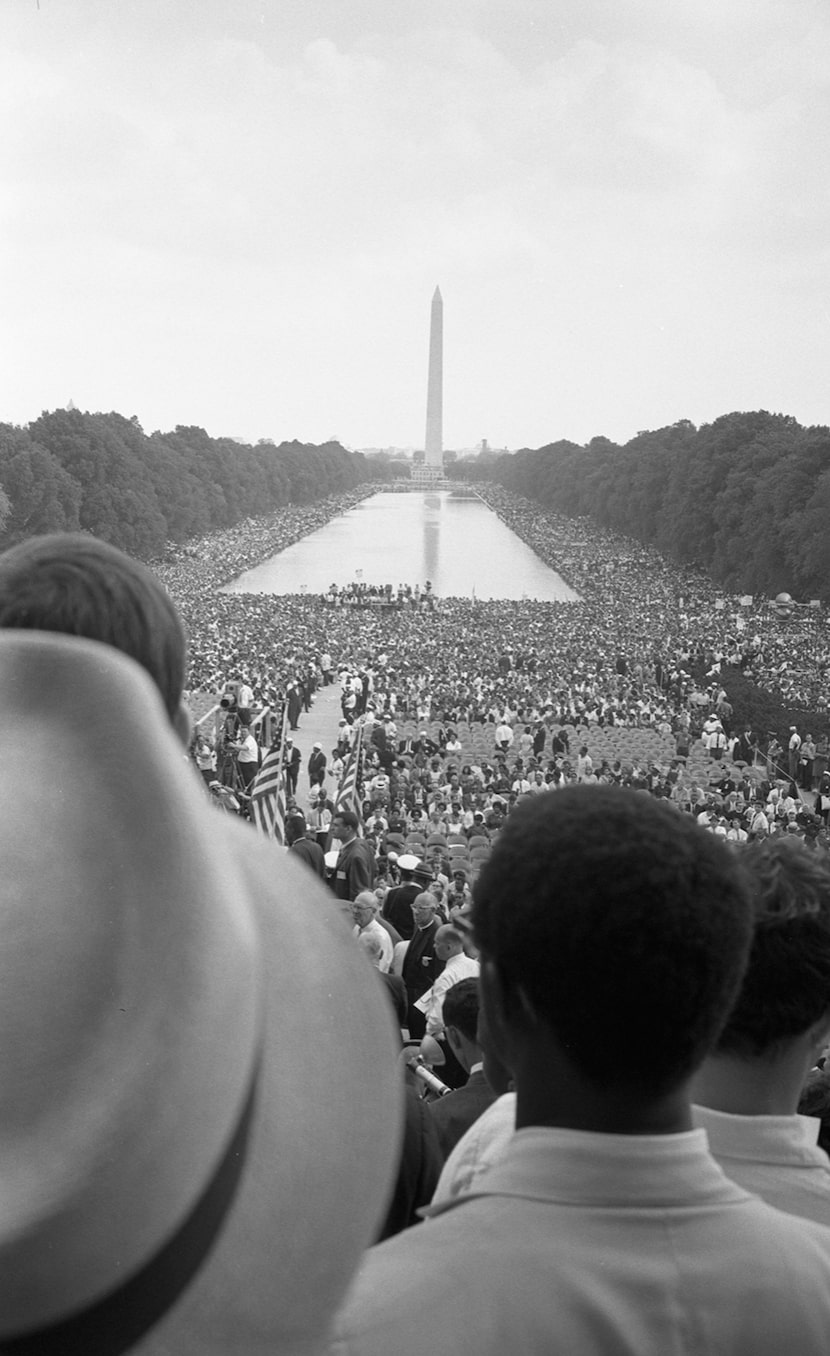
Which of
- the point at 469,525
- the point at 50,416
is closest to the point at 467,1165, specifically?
the point at 50,416

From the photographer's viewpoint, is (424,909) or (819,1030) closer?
(819,1030)

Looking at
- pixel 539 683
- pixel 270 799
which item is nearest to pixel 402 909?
pixel 270 799

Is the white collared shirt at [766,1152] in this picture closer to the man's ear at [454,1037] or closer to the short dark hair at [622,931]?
the short dark hair at [622,931]

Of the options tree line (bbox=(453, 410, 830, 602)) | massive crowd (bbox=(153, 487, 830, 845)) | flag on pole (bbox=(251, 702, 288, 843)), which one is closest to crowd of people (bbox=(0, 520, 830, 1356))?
flag on pole (bbox=(251, 702, 288, 843))

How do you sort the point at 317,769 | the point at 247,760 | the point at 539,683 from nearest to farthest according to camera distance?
the point at 247,760
the point at 317,769
the point at 539,683

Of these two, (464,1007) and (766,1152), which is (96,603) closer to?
(766,1152)

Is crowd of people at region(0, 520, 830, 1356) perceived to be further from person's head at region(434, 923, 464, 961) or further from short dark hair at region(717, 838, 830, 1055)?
person's head at region(434, 923, 464, 961)
